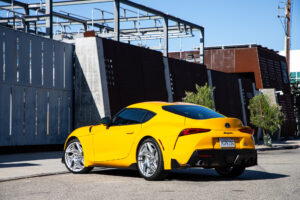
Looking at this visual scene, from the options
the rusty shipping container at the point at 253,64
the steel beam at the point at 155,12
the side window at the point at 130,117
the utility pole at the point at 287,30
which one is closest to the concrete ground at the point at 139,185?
the side window at the point at 130,117

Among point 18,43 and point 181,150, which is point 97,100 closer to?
point 18,43

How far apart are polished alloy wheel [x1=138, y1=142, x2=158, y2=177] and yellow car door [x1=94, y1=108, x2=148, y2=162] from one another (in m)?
0.37

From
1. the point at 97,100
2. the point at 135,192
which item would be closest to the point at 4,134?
the point at 97,100

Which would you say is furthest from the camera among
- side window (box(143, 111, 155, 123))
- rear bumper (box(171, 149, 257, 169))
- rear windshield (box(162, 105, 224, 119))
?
side window (box(143, 111, 155, 123))

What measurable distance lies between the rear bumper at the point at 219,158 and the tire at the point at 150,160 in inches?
11.8

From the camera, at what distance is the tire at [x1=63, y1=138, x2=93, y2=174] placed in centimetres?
1059

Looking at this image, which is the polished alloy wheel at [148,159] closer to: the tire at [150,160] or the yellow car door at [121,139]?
the tire at [150,160]

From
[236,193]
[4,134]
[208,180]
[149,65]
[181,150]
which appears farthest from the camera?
[149,65]

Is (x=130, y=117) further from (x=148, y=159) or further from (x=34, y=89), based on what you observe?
(x=34, y=89)

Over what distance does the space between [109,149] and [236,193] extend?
331cm

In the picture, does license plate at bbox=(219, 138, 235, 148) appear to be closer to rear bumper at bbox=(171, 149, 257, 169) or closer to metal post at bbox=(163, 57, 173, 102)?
rear bumper at bbox=(171, 149, 257, 169)

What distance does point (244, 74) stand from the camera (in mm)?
46812

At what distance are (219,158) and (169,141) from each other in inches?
36.2

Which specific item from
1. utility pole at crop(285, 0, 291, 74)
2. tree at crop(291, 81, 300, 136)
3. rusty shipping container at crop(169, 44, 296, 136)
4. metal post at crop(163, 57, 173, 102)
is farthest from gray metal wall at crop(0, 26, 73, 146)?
tree at crop(291, 81, 300, 136)
